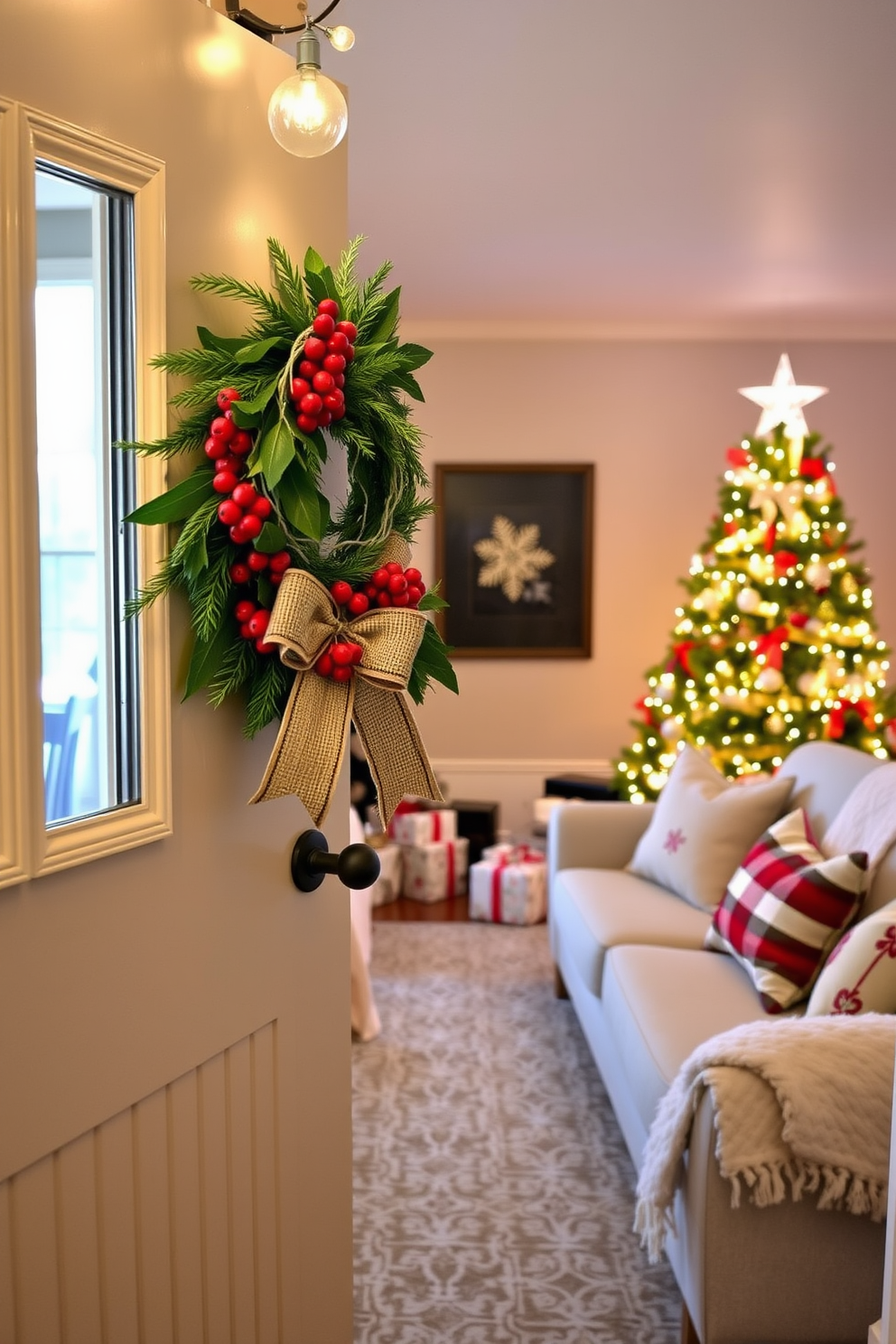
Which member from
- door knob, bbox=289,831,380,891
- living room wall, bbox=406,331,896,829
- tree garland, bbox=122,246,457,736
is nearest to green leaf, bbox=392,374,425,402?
tree garland, bbox=122,246,457,736

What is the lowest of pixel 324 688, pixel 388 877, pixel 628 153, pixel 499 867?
pixel 388 877

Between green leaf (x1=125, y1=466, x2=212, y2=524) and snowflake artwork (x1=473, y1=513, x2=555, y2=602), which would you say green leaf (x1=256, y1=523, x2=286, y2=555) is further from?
snowflake artwork (x1=473, y1=513, x2=555, y2=602)

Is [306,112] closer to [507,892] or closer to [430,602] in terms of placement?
[430,602]

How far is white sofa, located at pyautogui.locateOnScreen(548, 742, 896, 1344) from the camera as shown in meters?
1.81

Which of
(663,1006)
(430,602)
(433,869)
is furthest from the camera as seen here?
(433,869)

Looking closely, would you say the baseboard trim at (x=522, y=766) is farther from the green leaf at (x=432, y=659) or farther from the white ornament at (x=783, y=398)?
the green leaf at (x=432, y=659)

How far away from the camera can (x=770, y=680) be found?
4.49 metres

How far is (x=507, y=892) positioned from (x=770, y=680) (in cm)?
142

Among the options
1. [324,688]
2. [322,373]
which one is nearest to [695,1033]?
[324,688]

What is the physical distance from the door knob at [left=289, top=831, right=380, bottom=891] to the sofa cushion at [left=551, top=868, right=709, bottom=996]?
6.27 ft

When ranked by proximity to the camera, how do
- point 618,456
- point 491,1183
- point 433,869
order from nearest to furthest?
point 491,1183 → point 433,869 → point 618,456

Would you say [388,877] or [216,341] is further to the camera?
[388,877]

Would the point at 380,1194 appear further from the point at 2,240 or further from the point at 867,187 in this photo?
the point at 867,187

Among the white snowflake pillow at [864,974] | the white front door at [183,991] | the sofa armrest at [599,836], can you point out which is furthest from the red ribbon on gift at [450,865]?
the white front door at [183,991]
